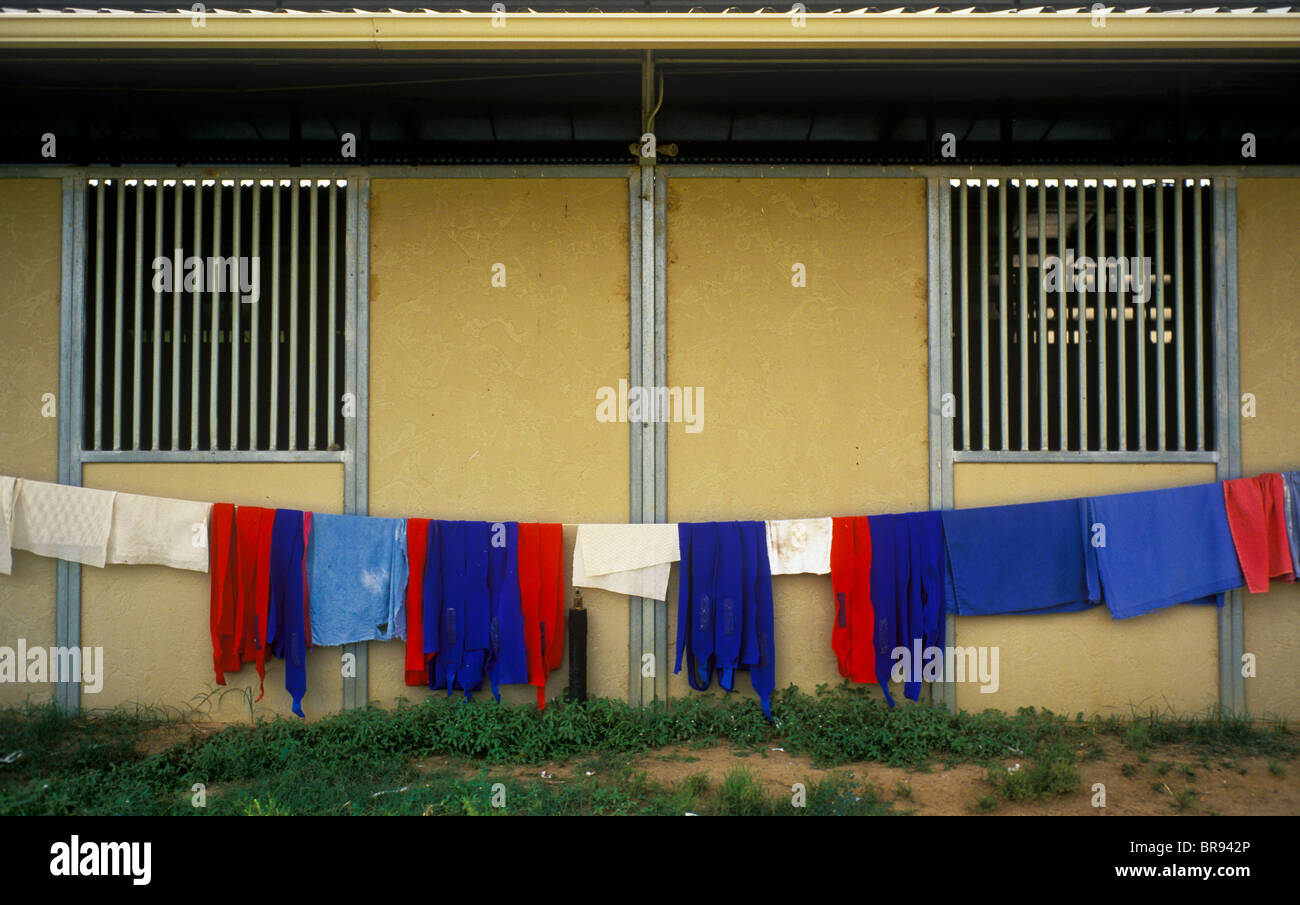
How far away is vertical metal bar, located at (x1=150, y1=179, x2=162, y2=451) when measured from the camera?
5.91 meters

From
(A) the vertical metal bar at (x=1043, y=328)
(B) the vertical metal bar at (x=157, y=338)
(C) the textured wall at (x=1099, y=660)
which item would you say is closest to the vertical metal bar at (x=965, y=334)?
(A) the vertical metal bar at (x=1043, y=328)

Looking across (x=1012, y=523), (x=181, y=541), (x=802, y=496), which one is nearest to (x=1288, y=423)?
(x=1012, y=523)

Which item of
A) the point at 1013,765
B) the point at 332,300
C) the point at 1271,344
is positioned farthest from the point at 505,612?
the point at 1271,344

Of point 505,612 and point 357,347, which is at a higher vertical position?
point 357,347

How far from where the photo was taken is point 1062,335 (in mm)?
6035

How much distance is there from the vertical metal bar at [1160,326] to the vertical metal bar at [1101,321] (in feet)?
1.16

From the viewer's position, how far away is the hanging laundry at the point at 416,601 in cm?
568

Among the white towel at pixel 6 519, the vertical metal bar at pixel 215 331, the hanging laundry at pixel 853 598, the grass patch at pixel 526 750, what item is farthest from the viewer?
the vertical metal bar at pixel 215 331

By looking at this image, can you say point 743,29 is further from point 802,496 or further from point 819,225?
point 802,496

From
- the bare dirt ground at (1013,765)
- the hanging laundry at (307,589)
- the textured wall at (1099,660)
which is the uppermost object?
the hanging laundry at (307,589)

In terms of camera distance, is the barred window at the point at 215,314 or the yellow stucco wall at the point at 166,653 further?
the barred window at the point at 215,314

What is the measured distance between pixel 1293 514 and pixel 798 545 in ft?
11.4

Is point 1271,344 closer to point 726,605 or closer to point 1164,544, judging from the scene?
point 1164,544

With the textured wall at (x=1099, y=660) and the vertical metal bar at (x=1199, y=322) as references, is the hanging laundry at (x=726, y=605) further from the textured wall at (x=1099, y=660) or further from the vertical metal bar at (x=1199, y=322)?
the vertical metal bar at (x=1199, y=322)
